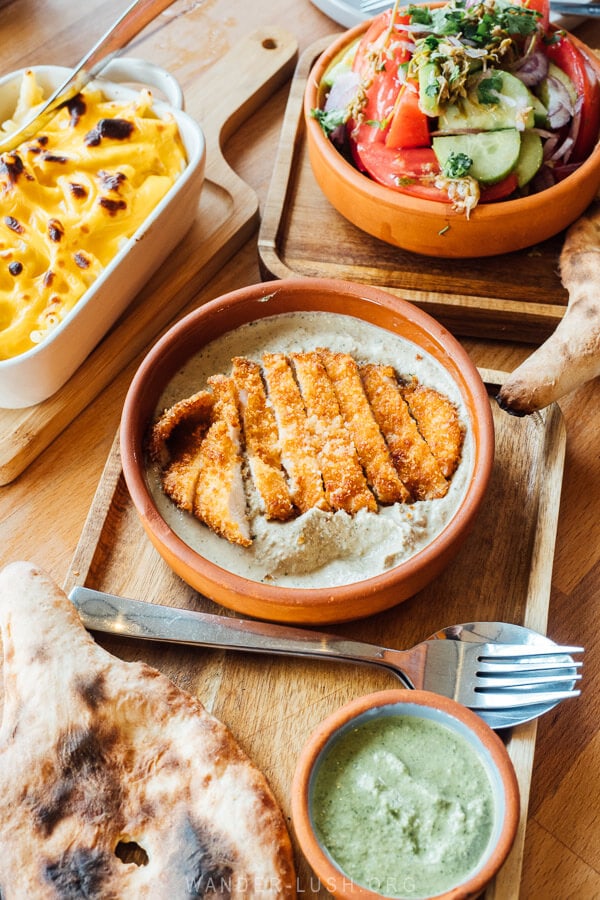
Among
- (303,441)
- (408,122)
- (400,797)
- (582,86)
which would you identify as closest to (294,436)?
(303,441)

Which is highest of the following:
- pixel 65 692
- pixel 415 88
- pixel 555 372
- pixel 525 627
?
pixel 415 88

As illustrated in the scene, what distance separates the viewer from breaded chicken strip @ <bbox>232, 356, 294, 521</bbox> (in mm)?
2020

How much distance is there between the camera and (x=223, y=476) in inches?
80.4

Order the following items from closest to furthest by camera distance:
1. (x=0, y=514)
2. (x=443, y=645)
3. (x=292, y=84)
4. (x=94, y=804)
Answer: (x=94, y=804) < (x=443, y=645) < (x=0, y=514) < (x=292, y=84)

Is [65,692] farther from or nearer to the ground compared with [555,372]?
farther from the ground

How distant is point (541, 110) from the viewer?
2510 mm

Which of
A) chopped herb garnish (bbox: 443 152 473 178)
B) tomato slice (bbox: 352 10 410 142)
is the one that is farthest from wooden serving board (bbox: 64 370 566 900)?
tomato slice (bbox: 352 10 410 142)

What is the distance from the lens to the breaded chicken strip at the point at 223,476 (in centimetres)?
199

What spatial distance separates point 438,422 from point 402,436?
0.09 m

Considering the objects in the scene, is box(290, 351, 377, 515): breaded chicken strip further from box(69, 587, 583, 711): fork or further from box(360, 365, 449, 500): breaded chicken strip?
box(69, 587, 583, 711): fork

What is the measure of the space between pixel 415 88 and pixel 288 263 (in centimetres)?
63

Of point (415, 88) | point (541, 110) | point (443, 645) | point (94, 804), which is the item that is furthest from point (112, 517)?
point (541, 110)

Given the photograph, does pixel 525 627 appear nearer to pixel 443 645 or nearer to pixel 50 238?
pixel 443 645

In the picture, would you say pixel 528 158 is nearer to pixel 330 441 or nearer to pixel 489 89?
pixel 489 89
